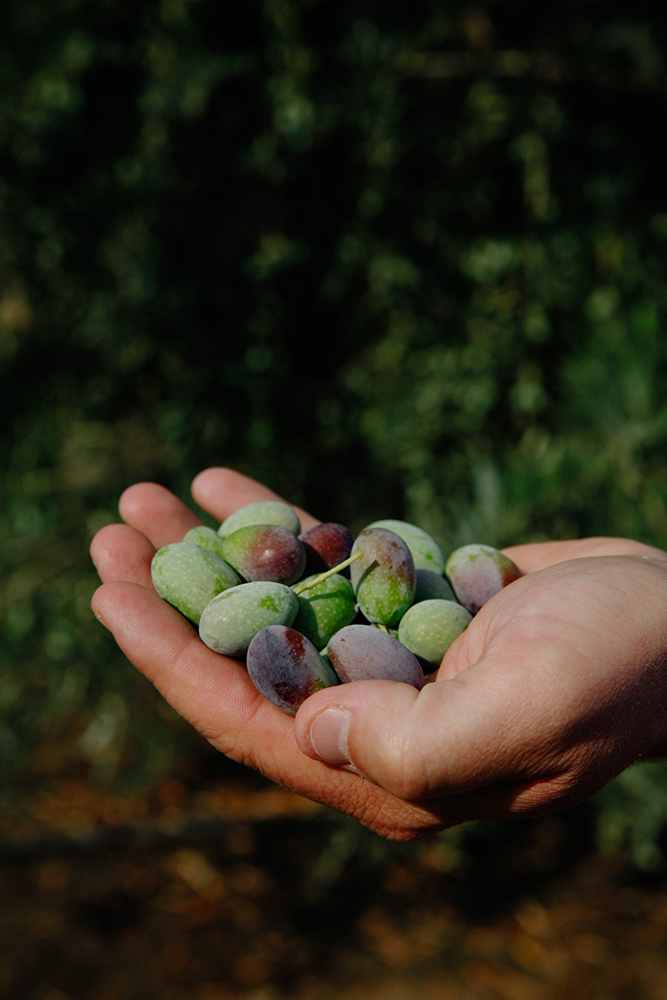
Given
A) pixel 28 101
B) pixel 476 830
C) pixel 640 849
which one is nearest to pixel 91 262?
pixel 28 101

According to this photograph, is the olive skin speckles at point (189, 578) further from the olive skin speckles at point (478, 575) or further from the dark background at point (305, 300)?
the dark background at point (305, 300)

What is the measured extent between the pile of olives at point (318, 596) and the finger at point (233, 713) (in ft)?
0.15

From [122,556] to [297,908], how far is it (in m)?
1.80

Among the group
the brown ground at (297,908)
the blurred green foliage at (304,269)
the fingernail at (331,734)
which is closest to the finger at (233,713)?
the fingernail at (331,734)

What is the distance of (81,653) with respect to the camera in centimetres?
236

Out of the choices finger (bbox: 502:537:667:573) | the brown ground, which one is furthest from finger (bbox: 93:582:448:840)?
the brown ground

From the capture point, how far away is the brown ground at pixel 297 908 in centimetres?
234

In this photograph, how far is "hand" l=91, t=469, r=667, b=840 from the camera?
0.95 metres

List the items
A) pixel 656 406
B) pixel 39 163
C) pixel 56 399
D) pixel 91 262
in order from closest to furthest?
pixel 656 406 < pixel 39 163 < pixel 91 262 < pixel 56 399

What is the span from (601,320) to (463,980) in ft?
7.46

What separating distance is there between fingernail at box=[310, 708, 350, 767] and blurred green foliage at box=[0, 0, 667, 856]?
1150 millimetres

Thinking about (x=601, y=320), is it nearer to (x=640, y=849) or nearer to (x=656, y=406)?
(x=656, y=406)

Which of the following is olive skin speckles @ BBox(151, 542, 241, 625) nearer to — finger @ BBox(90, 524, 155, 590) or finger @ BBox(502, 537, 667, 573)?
finger @ BBox(90, 524, 155, 590)

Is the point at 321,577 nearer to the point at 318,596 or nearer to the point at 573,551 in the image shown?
the point at 318,596
